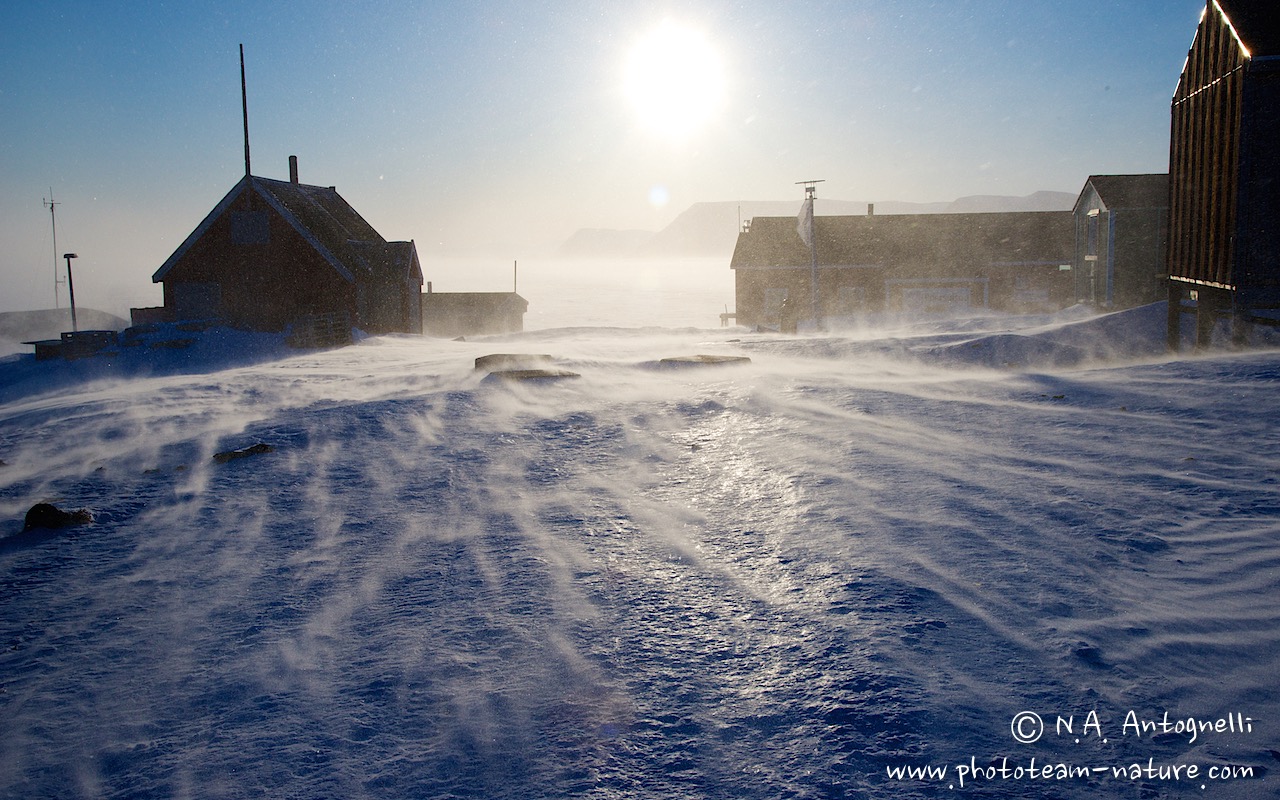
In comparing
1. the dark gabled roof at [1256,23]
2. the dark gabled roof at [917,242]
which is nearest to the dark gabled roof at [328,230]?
the dark gabled roof at [917,242]

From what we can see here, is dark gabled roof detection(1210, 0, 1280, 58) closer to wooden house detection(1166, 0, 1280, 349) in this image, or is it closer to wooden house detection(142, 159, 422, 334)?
wooden house detection(1166, 0, 1280, 349)

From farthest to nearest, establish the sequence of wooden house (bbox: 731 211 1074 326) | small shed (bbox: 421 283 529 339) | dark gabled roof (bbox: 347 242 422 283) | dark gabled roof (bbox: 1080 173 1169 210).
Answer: small shed (bbox: 421 283 529 339), wooden house (bbox: 731 211 1074 326), dark gabled roof (bbox: 347 242 422 283), dark gabled roof (bbox: 1080 173 1169 210)

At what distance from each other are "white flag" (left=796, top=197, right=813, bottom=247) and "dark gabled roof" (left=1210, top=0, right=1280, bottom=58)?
23351 millimetres

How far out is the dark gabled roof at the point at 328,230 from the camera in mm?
26688

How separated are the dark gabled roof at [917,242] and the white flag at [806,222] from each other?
0.57 m

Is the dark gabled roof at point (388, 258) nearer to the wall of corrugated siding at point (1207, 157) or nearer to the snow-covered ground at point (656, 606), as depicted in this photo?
the snow-covered ground at point (656, 606)

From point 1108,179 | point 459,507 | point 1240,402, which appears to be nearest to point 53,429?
point 459,507

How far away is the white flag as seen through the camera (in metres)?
36.9

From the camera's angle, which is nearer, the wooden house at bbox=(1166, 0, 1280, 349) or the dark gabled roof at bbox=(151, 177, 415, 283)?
the wooden house at bbox=(1166, 0, 1280, 349)

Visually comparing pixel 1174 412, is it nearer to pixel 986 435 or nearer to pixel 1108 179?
pixel 986 435

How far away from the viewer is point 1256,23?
12992 mm

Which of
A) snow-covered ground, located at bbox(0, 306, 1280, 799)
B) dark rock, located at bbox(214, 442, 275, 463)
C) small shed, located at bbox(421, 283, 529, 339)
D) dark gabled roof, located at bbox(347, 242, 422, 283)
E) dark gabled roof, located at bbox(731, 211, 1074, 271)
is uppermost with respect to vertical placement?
dark gabled roof, located at bbox(731, 211, 1074, 271)

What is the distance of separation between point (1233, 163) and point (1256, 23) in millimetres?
2346

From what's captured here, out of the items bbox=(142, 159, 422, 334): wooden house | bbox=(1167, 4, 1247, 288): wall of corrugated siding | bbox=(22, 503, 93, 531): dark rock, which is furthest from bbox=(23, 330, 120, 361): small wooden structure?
bbox=(1167, 4, 1247, 288): wall of corrugated siding
